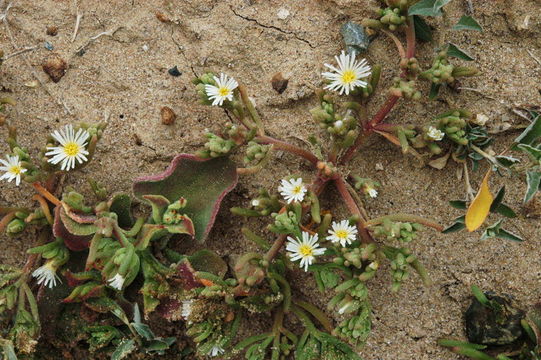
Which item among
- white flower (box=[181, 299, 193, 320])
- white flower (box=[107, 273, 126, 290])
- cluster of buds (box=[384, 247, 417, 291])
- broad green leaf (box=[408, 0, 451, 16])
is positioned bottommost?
white flower (box=[181, 299, 193, 320])

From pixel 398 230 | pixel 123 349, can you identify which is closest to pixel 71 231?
pixel 123 349

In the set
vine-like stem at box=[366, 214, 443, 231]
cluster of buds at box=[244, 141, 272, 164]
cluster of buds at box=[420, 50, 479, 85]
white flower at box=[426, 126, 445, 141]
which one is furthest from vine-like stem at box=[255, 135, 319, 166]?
cluster of buds at box=[420, 50, 479, 85]

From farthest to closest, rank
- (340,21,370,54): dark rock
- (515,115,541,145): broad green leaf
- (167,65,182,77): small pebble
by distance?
(167,65,182,77): small pebble, (340,21,370,54): dark rock, (515,115,541,145): broad green leaf

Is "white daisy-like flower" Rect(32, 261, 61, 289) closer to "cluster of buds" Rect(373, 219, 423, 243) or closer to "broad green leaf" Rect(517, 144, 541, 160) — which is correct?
"cluster of buds" Rect(373, 219, 423, 243)

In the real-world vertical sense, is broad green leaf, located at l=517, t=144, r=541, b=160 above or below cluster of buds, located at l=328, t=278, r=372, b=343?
above

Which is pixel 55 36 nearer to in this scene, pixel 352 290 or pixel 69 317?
pixel 69 317

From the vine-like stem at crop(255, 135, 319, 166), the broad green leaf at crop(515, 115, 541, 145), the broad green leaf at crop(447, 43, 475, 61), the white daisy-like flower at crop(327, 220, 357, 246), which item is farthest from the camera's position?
the vine-like stem at crop(255, 135, 319, 166)

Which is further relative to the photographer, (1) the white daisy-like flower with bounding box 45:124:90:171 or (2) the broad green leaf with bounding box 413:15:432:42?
(2) the broad green leaf with bounding box 413:15:432:42
